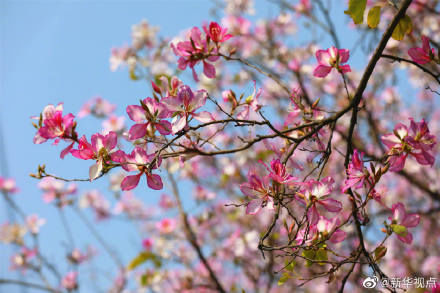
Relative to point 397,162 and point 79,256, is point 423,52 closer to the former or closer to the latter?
point 397,162

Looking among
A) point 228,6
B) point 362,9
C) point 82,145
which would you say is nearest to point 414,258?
point 228,6

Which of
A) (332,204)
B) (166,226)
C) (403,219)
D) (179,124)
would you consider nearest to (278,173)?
(332,204)

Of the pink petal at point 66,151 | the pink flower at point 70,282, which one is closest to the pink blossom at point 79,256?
the pink flower at point 70,282

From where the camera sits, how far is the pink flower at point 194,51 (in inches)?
46.3

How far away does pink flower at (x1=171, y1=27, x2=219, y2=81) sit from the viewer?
117 centimetres

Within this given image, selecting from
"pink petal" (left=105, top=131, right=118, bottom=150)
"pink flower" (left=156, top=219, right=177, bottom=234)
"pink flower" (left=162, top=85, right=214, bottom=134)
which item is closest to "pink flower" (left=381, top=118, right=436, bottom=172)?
"pink flower" (left=162, top=85, right=214, bottom=134)

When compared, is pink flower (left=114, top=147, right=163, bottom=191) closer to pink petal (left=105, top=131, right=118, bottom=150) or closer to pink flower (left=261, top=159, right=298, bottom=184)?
pink petal (left=105, top=131, right=118, bottom=150)

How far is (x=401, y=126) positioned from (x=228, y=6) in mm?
2821

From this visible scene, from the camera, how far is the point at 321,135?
1.32 m

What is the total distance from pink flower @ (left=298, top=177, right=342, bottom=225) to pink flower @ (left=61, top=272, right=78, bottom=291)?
2737 mm

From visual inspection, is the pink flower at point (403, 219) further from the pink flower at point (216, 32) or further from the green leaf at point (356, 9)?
Result: the pink flower at point (216, 32)

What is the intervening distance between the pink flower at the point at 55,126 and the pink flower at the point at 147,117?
0.19 meters

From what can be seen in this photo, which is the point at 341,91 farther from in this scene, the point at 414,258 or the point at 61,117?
the point at 61,117

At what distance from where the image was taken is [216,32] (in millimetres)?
1186
